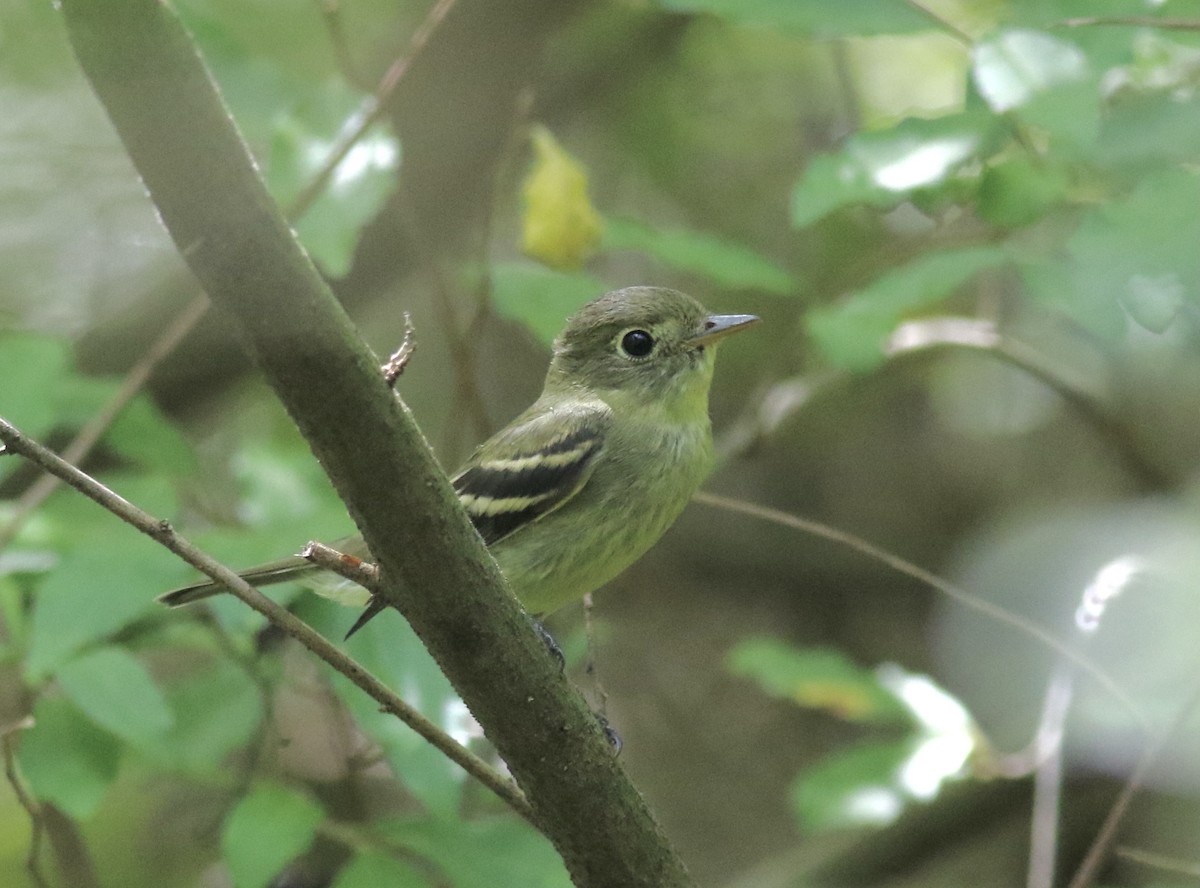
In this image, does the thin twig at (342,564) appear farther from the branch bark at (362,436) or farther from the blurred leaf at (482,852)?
the blurred leaf at (482,852)

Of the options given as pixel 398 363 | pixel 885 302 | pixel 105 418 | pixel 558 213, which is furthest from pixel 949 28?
pixel 105 418

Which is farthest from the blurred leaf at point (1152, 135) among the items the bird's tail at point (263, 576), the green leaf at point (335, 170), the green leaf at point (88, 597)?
the green leaf at point (88, 597)

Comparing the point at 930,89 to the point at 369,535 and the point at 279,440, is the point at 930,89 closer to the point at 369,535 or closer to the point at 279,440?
the point at 279,440

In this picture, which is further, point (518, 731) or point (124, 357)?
point (124, 357)

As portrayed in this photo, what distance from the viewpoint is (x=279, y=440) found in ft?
19.0

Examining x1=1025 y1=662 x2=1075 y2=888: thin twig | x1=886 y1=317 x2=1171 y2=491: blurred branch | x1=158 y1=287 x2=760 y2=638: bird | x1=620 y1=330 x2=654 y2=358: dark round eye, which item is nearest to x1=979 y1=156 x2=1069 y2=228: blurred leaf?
x1=158 y1=287 x2=760 y2=638: bird

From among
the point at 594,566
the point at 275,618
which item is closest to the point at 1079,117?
the point at 594,566

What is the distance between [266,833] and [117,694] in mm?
475

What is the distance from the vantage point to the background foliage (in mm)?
2986

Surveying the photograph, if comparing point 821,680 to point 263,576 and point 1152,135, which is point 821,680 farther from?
point 1152,135

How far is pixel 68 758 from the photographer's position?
306 centimetres

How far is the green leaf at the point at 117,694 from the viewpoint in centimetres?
284

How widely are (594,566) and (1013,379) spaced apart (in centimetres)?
423

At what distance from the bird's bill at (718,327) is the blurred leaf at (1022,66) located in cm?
112
